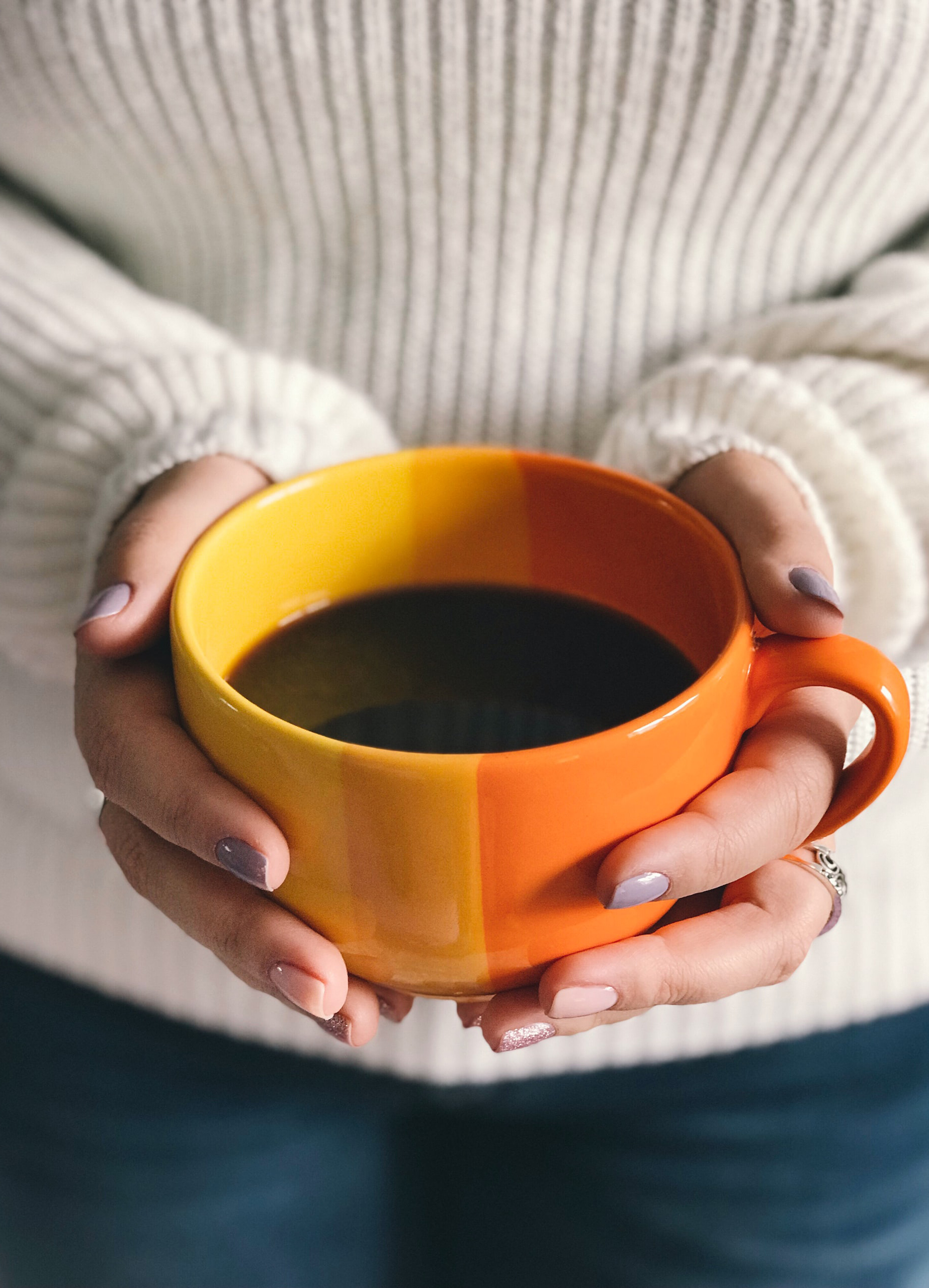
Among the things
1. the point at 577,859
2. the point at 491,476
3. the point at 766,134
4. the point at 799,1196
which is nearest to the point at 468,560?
the point at 491,476

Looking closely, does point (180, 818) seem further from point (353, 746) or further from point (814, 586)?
point (814, 586)

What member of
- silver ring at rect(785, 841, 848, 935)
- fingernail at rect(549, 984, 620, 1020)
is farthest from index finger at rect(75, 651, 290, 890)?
silver ring at rect(785, 841, 848, 935)

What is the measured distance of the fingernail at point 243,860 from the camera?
347mm

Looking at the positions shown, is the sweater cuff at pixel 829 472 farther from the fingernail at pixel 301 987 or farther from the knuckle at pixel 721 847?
the fingernail at pixel 301 987

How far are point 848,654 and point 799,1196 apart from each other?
0.52m

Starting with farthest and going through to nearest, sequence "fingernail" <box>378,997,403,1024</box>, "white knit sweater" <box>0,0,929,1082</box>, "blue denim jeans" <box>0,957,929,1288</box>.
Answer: "blue denim jeans" <box>0,957,929,1288</box> → "white knit sweater" <box>0,0,929,1082</box> → "fingernail" <box>378,997,403,1024</box>

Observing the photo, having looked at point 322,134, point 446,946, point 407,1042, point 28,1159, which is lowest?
point 28,1159

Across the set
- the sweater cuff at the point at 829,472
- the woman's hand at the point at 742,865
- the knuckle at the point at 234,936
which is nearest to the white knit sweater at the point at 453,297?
the sweater cuff at the point at 829,472

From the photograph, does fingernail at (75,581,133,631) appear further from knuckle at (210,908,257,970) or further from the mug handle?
the mug handle

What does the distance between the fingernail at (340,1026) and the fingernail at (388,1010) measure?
0.08 feet

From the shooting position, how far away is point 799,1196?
2.33 feet

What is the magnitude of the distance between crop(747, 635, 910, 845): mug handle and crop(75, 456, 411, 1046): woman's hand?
0.18 meters

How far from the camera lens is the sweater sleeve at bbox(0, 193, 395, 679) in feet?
1.71

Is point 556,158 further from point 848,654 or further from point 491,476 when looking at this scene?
point 848,654
